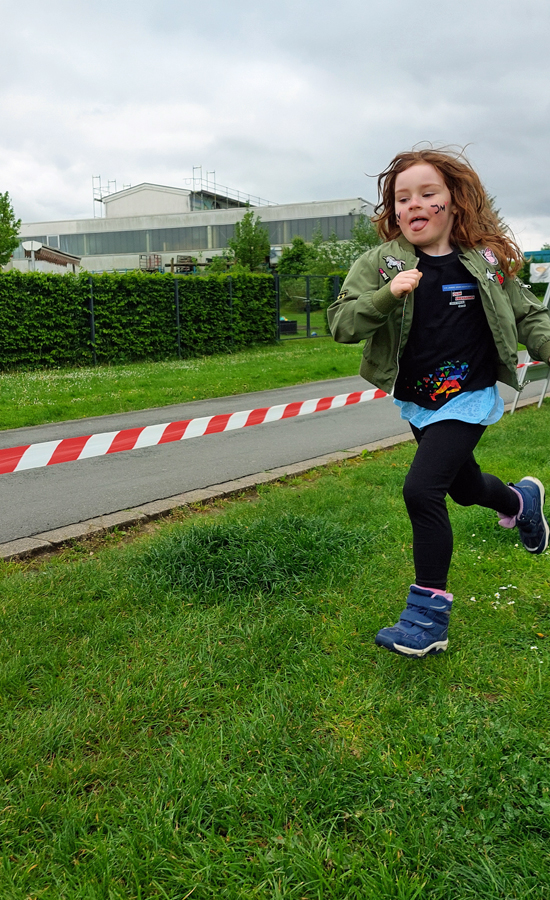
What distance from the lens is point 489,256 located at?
3.05 m

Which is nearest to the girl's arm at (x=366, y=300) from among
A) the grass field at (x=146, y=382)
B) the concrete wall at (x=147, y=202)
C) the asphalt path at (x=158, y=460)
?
the asphalt path at (x=158, y=460)

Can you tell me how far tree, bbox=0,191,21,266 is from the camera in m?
35.7

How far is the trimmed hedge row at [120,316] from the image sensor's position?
57.3 feet

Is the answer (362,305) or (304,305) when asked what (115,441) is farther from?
(304,305)

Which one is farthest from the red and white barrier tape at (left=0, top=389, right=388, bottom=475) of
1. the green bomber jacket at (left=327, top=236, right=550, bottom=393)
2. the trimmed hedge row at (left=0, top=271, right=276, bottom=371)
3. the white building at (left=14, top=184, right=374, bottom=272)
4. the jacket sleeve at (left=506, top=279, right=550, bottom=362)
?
the white building at (left=14, top=184, right=374, bottom=272)

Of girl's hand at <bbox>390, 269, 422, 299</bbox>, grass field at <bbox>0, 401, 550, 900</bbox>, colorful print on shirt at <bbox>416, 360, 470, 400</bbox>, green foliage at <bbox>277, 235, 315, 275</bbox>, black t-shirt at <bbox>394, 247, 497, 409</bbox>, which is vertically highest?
green foliage at <bbox>277, 235, 315, 275</bbox>

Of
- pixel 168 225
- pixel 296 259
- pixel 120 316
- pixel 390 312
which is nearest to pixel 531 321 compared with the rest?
pixel 390 312

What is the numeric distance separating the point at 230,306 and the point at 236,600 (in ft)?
63.8

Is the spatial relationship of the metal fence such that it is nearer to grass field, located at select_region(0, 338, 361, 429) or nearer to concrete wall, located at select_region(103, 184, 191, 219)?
grass field, located at select_region(0, 338, 361, 429)

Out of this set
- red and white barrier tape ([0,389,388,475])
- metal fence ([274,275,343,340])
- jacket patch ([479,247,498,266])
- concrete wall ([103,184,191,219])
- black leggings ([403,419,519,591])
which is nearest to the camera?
black leggings ([403,419,519,591])

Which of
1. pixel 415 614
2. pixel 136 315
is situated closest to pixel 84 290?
pixel 136 315

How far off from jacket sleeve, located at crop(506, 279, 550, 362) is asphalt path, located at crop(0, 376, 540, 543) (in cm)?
362

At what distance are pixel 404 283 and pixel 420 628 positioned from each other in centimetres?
130

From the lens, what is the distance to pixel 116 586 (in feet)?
12.3
